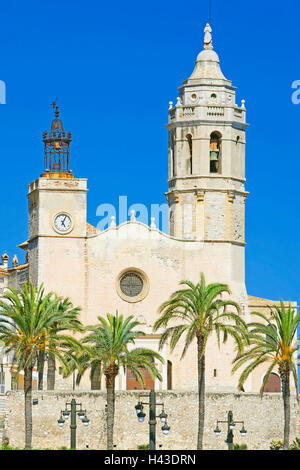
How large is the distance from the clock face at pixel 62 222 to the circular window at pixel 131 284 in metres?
4.38

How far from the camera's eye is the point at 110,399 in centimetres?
6394

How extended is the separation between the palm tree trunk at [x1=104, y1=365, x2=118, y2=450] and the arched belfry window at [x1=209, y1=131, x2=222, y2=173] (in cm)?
2073

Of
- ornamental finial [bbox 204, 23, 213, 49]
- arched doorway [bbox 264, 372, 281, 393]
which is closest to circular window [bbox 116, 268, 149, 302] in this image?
arched doorway [bbox 264, 372, 281, 393]

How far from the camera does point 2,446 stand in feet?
218

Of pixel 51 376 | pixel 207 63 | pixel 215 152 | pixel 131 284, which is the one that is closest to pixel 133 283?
pixel 131 284

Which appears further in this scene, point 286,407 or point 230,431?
point 286,407

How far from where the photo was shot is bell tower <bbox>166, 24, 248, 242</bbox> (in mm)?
79812

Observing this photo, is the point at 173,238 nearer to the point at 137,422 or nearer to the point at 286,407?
the point at 137,422

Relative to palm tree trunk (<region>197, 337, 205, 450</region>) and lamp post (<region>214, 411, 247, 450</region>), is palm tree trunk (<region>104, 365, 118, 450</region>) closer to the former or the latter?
palm tree trunk (<region>197, 337, 205, 450</region>)

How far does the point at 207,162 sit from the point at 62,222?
9.30m

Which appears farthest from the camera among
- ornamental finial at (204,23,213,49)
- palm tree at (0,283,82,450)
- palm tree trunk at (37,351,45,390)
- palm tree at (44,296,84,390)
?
ornamental finial at (204,23,213,49)

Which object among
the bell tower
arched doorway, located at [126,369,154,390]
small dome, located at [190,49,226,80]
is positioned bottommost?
arched doorway, located at [126,369,154,390]
